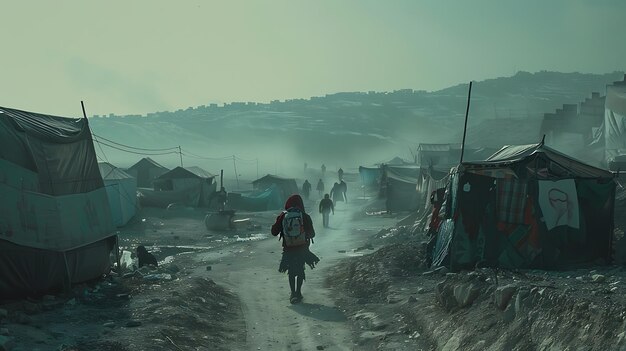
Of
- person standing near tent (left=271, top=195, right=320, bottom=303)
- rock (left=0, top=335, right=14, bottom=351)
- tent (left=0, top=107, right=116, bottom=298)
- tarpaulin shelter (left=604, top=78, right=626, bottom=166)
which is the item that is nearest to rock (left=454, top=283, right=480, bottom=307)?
person standing near tent (left=271, top=195, right=320, bottom=303)

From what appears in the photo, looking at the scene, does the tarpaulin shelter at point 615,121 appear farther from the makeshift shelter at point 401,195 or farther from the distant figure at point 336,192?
the distant figure at point 336,192

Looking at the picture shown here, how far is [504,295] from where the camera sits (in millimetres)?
8961

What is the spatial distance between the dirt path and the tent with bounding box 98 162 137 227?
39.7ft

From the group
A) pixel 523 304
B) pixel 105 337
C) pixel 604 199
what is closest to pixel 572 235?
pixel 604 199

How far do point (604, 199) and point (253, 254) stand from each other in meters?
11.8

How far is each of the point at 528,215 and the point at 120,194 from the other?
2601cm

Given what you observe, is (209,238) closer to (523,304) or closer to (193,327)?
(193,327)

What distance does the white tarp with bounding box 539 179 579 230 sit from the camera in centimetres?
1409

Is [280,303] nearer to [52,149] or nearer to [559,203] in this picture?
[52,149]

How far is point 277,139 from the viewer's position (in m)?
171

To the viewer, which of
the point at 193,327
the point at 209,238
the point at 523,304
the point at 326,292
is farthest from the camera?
the point at 209,238

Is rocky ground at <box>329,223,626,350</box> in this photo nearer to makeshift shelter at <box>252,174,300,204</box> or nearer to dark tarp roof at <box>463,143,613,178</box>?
dark tarp roof at <box>463,143,613,178</box>

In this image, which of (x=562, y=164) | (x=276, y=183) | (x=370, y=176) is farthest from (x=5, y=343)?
(x=370, y=176)

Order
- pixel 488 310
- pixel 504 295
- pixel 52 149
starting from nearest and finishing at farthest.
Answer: pixel 504 295 < pixel 488 310 < pixel 52 149
